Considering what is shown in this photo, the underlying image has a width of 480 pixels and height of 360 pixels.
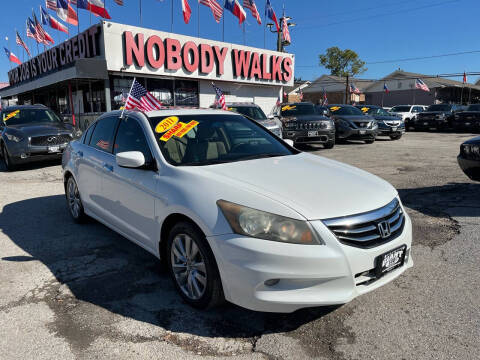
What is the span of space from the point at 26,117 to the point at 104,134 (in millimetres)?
7934

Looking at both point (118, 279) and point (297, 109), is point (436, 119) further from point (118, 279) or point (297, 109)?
point (118, 279)

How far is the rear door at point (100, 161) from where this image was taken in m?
4.05

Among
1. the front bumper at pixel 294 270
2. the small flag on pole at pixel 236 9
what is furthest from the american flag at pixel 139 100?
the small flag on pole at pixel 236 9

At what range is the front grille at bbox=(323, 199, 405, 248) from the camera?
239 cm

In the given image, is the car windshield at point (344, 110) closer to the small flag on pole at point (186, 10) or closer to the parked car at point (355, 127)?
the parked car at point (355, 127)

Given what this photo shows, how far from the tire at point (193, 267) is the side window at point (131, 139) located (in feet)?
2.74

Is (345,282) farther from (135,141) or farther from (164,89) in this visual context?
(164,89)

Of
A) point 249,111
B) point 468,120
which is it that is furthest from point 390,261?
point 468,120

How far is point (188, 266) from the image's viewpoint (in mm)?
2875

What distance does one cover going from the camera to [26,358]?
2.37m

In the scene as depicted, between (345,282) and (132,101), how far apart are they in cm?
324

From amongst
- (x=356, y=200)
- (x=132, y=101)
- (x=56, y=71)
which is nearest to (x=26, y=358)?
(x=356, y=200)

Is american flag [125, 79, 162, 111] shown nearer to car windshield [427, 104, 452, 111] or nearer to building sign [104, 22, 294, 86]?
building sign [104, 22, 294, 86]

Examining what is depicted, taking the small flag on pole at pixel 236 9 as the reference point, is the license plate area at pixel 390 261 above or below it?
below
